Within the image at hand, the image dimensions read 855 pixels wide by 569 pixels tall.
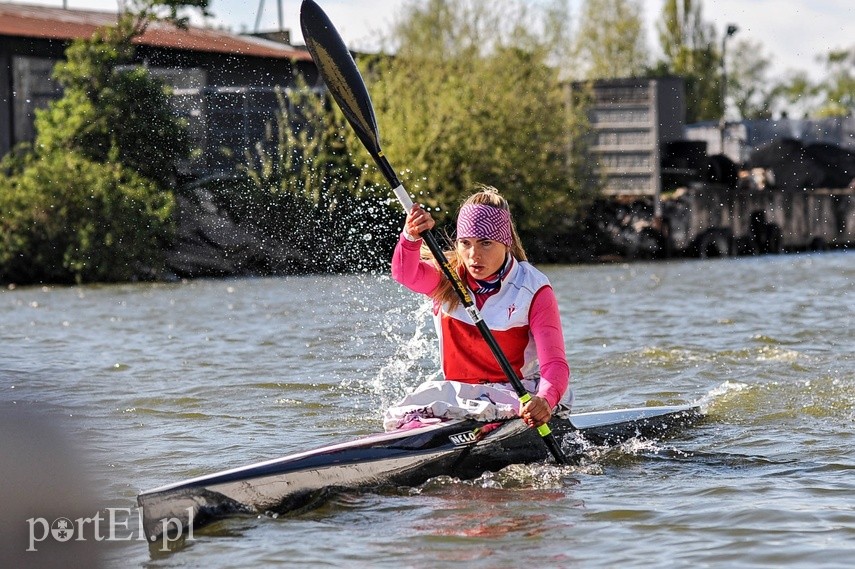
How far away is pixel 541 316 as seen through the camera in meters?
5.69

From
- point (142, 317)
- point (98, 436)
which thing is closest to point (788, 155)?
point (142, 317)

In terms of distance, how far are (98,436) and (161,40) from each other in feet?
57.3

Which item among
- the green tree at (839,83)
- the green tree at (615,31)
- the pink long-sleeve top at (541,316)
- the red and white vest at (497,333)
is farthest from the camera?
the green tree at (839,83)

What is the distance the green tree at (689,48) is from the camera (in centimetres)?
5244

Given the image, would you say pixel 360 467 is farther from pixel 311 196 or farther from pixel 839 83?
pixel 839 83

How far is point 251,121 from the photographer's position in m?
23.0

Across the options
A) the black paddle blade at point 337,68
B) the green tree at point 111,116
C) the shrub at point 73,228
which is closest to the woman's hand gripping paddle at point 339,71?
the black paddle blade at point 337,68

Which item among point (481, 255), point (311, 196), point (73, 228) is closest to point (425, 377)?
point (481, 255)

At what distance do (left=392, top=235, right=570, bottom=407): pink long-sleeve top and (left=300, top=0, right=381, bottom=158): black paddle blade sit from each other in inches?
38.9

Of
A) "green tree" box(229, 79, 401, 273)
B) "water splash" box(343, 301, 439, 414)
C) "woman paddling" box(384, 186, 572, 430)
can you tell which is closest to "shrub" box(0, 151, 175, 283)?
"green tree" box(229, 79, 401, 273)

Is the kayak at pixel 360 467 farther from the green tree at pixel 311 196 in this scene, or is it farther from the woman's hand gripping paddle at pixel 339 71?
the green tree at pixel 311 196

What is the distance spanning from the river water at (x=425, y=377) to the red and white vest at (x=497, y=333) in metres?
0.46

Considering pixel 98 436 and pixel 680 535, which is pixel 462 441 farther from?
pixel 98 436

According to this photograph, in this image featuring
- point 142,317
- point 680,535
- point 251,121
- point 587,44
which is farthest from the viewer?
point 587,44
